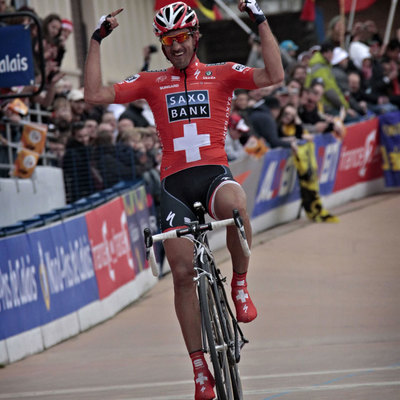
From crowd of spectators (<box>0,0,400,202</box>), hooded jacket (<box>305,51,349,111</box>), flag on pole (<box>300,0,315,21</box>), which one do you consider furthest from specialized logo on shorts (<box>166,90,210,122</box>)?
flag on pole (<box>300,0,315,21</box>)

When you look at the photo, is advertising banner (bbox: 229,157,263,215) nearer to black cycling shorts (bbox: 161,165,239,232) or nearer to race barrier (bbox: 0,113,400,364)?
race barrier (bbox: 0,113,400,364)

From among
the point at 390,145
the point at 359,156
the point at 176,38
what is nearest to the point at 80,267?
the point at 176,38

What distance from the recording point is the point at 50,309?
1112 cm

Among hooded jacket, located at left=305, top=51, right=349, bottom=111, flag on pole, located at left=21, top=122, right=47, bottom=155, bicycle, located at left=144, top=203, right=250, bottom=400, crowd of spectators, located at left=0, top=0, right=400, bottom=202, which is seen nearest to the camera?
bicycle, located at left=144, top=203, right=250, bottom=400

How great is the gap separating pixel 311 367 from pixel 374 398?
1623 mm

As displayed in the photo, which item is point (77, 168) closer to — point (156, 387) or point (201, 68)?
point (156, 387)

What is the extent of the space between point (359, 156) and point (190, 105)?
14.9 meters

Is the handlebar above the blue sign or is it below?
below

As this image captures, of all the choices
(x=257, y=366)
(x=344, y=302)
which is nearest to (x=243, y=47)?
(x=344, y=302)

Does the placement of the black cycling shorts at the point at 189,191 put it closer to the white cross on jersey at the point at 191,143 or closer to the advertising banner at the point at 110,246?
the white cross on jersey at the point at 191,143

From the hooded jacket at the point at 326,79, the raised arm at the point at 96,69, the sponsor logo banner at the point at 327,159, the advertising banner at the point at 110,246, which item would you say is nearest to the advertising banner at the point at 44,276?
the advertising banner at the point at 110,246

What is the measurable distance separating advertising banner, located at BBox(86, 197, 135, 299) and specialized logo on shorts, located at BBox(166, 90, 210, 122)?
5.05m

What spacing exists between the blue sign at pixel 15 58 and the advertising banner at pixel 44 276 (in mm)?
1478

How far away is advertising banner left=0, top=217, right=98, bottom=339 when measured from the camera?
1031cm
